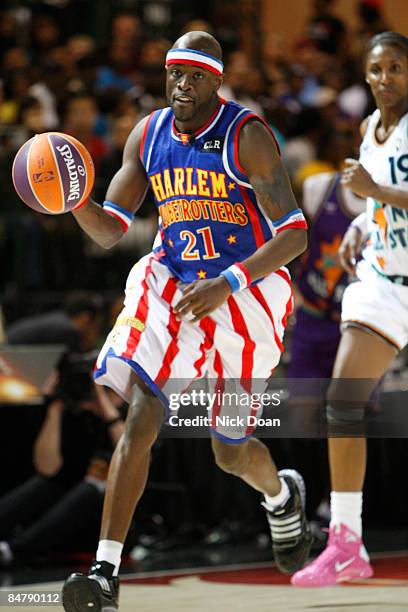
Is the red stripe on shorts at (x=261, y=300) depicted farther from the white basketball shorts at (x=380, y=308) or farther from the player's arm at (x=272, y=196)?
the white basketball shorts at (x=380, y=308)

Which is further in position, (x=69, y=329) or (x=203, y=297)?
(x=69, y=329)

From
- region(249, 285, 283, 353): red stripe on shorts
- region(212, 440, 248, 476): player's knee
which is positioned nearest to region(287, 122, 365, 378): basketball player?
region(249, 285, 283, 353): red stripe on shorts

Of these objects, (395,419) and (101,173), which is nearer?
(395,419)

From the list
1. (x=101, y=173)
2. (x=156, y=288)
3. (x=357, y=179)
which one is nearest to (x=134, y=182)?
(x=156, y=288)

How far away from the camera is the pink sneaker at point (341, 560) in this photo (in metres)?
5.33

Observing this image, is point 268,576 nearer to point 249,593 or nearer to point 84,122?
point 249,593

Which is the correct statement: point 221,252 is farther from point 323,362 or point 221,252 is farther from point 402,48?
point 323,362

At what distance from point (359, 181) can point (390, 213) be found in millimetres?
337

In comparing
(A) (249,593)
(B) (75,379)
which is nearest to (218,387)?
(A) (249,593)

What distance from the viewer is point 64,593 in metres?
4.11

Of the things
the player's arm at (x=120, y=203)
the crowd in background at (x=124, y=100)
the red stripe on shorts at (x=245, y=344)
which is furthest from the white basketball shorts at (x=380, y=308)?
the crowd in background at (x=124, y=100)

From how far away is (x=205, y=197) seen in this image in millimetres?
4742

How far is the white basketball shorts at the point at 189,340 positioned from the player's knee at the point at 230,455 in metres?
0.06

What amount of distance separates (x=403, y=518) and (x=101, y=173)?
3.57 metres
